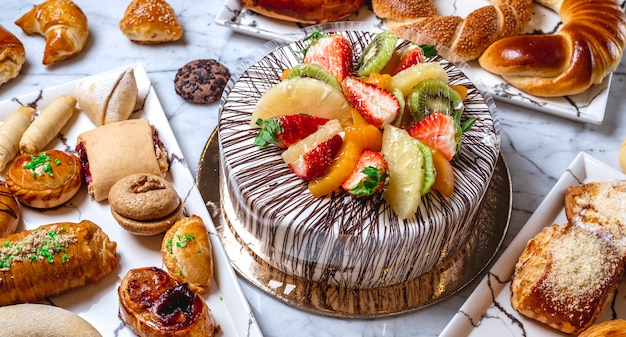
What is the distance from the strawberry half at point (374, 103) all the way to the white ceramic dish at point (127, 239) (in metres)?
0.61

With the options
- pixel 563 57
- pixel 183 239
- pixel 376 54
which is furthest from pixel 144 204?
pixel 563 57

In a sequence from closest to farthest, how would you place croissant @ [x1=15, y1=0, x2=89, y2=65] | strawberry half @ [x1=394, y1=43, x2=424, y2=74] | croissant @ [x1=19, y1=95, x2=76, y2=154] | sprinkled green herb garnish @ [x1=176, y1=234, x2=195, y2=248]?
1. sprinkled green herb garnish @ [x1=176, y1=234, x2=195, y2=248]
2. strawberry half @ [x1=394, y1=43, x2=424, y2=74]
3. croissant @ [x1=19, y1=95, x2=76, y2=154]
4. croissant @ [x1=15, y1=0, x2=89, y2=65]

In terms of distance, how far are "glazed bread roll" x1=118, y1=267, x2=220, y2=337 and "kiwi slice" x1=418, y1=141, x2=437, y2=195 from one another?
0.68 m

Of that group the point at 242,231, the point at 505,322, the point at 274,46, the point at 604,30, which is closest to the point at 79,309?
the point at 242,231

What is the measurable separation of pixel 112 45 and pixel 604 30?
6.53ft

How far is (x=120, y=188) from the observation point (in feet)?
6.81

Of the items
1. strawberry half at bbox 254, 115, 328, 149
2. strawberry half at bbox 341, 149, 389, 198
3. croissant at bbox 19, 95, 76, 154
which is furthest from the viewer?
croissant at bbox 19, 95, 76, 154

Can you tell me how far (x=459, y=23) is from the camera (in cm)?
269

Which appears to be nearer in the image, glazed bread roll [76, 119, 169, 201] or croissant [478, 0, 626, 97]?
A: glazed bread roll [76, 119, 169, 201]

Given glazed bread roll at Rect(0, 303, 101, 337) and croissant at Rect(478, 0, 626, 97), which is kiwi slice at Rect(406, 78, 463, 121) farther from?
glazed bread roll at Rect(0, 303, 101, 337)

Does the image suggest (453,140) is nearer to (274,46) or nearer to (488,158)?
(488,158)

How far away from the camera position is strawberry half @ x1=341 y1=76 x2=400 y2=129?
1.90 metres

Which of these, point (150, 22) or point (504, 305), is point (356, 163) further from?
point (150, 22)

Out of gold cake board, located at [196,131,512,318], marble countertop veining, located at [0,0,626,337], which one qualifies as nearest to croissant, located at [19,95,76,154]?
marble countertop veining, located at [0,0,626,337]
